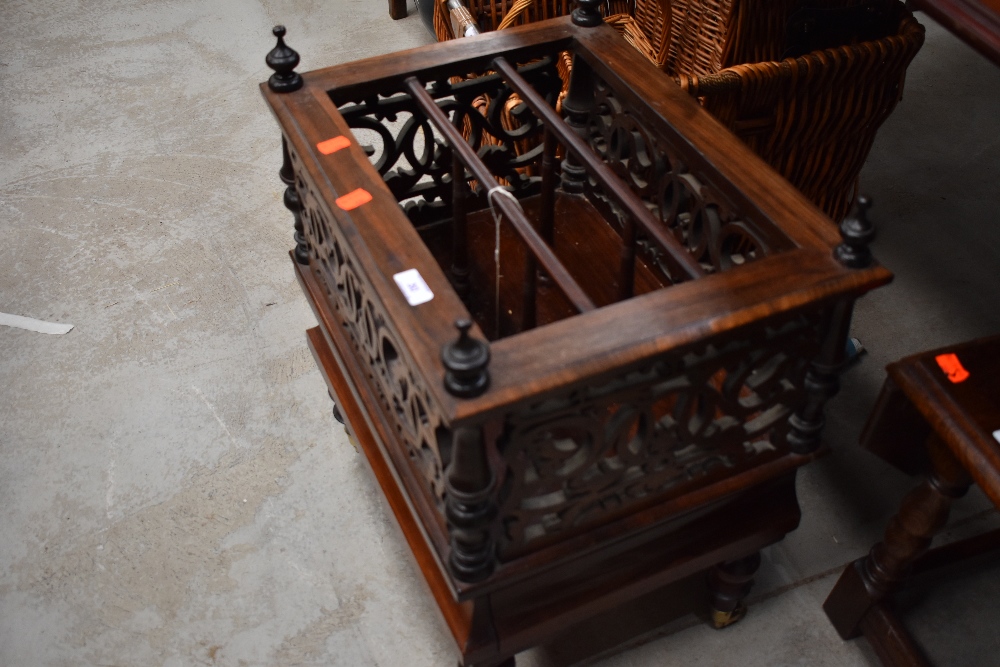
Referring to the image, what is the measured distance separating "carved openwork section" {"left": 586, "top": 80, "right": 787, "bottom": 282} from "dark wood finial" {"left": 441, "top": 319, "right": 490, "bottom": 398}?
0.50m

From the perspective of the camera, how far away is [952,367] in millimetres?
1452

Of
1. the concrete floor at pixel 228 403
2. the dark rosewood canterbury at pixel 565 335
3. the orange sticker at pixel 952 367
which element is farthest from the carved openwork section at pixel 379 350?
the orange sticker at pixel 952 367

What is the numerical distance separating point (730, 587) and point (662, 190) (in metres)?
0.72

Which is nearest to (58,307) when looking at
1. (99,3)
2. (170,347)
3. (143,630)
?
(170,347)

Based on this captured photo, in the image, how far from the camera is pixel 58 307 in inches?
101

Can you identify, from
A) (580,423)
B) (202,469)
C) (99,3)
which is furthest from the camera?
(99,3)

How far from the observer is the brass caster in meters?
1.83

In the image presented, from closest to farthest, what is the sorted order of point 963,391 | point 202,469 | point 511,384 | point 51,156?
point 511,384
point 963,391
point 202,469
point 51,156

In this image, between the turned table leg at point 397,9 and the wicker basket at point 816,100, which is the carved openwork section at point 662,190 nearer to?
the wicker basket at point 816,100

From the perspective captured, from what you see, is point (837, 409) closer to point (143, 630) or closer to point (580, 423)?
point (580, 423)

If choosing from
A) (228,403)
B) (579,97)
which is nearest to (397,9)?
(228,403)

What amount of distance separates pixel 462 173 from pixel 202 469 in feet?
3.11

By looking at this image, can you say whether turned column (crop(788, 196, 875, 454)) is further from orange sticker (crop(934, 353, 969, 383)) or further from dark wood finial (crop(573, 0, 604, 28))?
dark wood finial (crop(573, 0, 604, 28))

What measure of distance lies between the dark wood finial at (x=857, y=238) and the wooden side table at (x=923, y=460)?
0.95 feet
